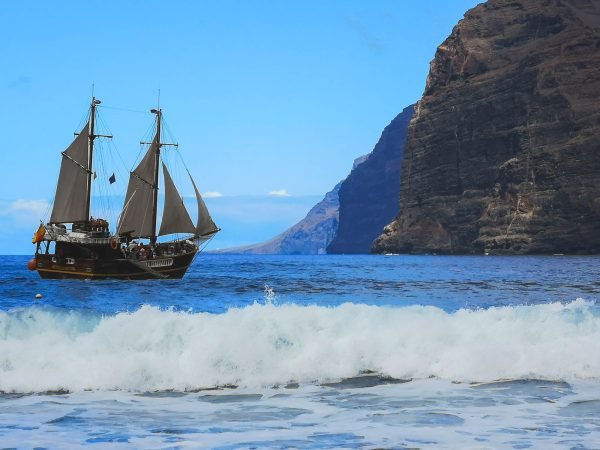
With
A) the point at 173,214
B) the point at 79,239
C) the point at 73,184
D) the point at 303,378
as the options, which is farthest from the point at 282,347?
the point at 73,184

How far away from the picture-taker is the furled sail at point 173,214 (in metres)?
76.9

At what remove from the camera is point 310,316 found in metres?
20.4

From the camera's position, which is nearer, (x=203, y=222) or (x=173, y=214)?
(x=173, y=214)

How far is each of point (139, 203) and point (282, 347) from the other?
6278cm

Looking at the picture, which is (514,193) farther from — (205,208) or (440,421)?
(440,421)

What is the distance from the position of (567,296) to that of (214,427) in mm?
33742

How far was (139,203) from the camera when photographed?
261 feet

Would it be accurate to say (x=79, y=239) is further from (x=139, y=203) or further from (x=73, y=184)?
(x=139, y=203)

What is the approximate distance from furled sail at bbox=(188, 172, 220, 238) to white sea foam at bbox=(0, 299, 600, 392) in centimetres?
5566

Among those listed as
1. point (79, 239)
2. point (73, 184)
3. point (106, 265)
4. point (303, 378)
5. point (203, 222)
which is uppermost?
point (73, 184)

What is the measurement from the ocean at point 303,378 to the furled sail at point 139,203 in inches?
2230

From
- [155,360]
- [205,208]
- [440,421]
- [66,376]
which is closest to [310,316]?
[155,360]

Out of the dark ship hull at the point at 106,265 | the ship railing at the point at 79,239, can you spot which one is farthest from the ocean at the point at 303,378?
the ship railing at the point at 79,239

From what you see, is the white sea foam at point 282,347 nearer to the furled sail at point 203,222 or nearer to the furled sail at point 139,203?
the furled sail at point 203,222
